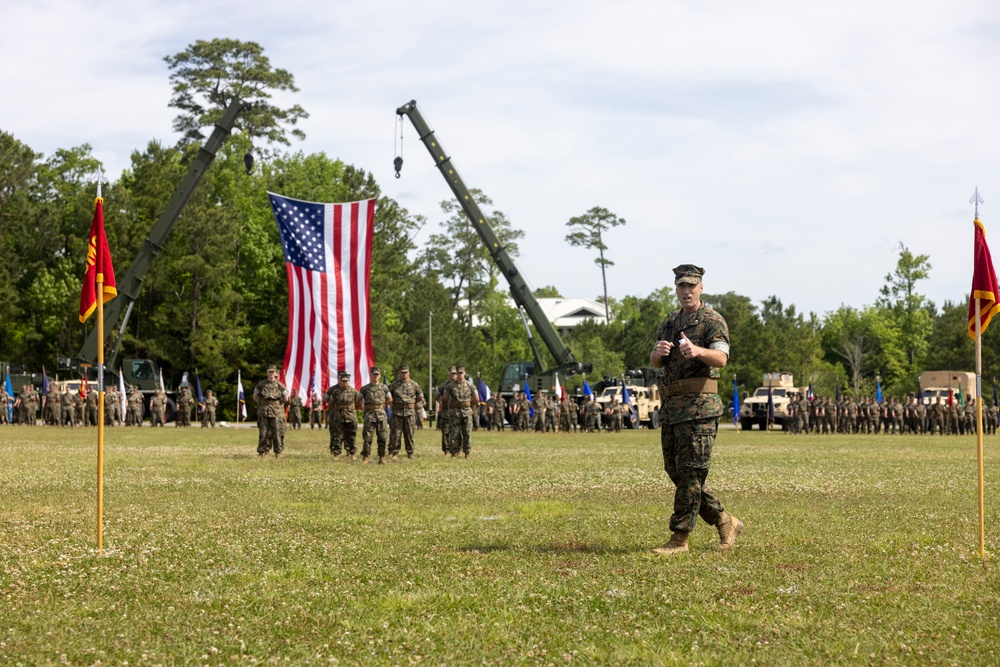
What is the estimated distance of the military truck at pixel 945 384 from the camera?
64500mm

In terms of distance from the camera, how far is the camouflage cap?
10.2 metres

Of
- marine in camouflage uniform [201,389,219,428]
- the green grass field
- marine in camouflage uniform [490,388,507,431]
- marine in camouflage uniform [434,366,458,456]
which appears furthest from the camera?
marine in camouflage uniform [490,388,507,431]

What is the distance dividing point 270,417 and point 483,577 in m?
17.7

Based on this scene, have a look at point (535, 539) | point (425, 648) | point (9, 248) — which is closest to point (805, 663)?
point (425, 648)

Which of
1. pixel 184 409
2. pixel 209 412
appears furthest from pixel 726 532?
pixel 209 412

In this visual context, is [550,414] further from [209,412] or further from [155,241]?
[155,241]

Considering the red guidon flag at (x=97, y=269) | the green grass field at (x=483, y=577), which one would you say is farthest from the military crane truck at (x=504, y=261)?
the red guidon flag at (x=97, y=269)

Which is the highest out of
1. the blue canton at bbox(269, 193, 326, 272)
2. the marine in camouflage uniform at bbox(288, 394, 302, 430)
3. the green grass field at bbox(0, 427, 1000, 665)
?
the blue canton at bbox(269, 193, 326, 272)

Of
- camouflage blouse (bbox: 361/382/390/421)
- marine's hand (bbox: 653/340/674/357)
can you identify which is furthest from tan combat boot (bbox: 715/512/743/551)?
camouflage blouse (bbox: 361/382/390/421)

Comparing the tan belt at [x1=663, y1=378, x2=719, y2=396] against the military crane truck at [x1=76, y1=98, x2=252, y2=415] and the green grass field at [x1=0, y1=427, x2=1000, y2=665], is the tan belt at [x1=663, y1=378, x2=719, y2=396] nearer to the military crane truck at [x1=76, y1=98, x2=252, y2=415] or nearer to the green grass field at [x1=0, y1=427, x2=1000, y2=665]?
the green grass field at [x1=0, y1=427, x2=1000, y2=665]

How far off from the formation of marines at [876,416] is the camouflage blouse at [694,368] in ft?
150

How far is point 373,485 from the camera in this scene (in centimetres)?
1803

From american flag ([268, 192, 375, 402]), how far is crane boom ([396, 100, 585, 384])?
21052mm

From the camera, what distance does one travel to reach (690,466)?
10117 millimetres
